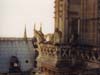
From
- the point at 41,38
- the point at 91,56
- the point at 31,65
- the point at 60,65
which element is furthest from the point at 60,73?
the point at 31,65

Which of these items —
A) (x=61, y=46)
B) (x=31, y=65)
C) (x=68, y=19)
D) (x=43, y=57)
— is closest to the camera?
(x=61, y=46)

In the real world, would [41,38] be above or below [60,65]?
above

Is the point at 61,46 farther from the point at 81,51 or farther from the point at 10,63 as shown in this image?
the point at 10,63

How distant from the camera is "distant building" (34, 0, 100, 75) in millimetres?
6168

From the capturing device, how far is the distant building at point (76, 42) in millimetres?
6168

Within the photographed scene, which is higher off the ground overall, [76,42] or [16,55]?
[76,42]

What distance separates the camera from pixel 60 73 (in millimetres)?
6168

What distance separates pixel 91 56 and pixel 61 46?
56 centimetres

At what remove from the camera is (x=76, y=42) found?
251 inches

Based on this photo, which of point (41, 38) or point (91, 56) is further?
point (41, 38)

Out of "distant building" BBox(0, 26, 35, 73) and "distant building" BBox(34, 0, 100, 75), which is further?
"distant building" BBox(0, 26, 35, 73)

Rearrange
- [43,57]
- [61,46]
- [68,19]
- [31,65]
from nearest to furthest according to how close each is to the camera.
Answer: [61,46] → [68,19] → [43,57] → [31,65]

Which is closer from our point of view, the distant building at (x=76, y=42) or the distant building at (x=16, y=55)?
the distant building at (x=76, y=42)

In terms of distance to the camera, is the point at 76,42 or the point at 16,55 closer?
the point at 76,42
